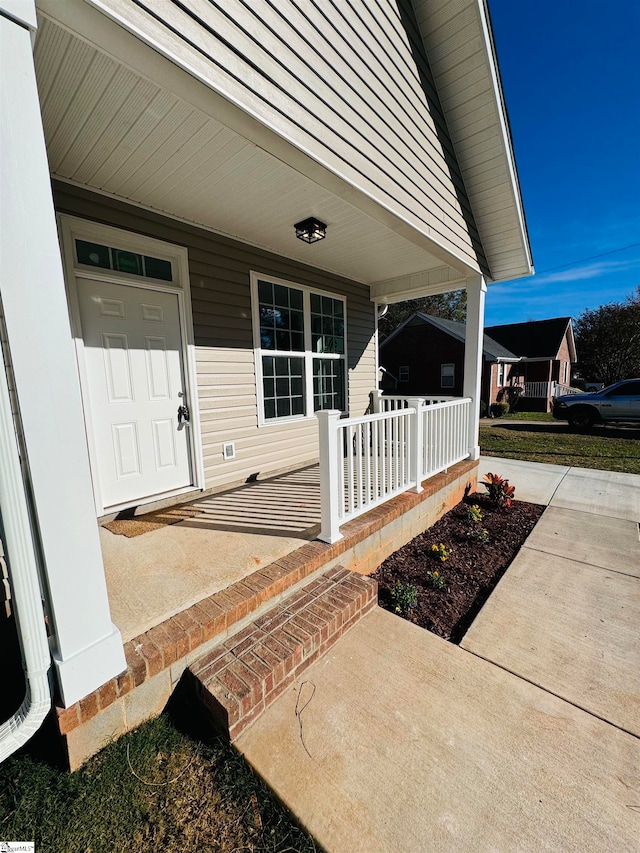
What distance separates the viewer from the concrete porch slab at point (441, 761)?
1202mm

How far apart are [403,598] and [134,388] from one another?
2667mm

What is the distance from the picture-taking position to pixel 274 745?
1501 mm

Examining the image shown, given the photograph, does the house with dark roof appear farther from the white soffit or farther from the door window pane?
the door window pane

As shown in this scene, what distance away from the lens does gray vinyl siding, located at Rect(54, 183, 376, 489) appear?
3217 mm

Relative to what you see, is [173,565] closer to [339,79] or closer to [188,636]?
[188,636]

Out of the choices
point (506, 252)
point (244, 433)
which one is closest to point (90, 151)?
point (244, 433)

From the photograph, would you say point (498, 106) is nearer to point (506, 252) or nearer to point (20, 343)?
point (506, 252)

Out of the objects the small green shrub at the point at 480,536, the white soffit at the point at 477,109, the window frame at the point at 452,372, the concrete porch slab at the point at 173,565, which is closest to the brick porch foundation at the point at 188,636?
the concrete porch slab at the point at 173,565

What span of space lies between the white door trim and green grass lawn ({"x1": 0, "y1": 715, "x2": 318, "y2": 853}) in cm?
143

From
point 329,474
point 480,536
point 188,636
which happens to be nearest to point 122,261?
point 329,474

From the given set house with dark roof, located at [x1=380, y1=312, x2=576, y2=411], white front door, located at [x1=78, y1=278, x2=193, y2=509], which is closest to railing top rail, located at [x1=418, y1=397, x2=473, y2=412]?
white front door, located at [x1=78, y1=278, x2=193, y2=509]

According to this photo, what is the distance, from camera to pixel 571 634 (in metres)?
2.17

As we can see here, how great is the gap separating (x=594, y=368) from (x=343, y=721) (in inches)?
1275

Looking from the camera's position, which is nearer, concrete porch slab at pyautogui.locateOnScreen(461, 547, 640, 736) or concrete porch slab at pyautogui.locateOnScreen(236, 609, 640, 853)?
concrete porch slab at pyautogui.locateOnScreen(236, 609, 640, 853)
